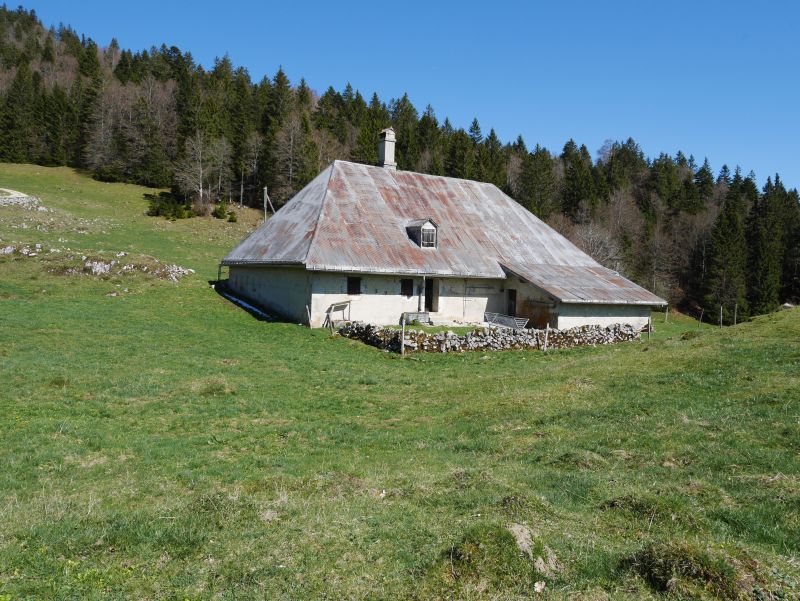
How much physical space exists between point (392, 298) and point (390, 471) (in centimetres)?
1845

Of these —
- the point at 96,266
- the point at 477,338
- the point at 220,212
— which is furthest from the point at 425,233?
the point at 220,212

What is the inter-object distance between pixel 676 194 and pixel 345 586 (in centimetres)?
9718

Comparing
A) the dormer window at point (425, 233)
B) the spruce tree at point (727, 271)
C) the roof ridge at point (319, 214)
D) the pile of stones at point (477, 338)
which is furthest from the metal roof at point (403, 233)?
the spruce tree at point (727, 271)

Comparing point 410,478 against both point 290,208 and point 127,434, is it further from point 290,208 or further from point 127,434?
point 290,208

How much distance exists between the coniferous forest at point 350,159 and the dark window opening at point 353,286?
3590 cm

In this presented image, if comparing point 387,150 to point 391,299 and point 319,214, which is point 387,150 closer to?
point 319,214

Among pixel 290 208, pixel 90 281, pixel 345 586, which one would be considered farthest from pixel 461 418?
pixel 90 281

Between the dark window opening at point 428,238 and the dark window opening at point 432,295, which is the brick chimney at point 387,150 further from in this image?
the dark window opening at point 432,295

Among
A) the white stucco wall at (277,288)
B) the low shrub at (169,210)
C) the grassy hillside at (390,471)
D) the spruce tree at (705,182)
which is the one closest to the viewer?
the grassy hillside at (390,471)

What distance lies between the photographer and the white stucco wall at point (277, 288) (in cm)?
2520

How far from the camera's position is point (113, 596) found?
4.92 m

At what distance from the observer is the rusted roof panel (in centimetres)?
2694

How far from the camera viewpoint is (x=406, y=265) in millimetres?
26516

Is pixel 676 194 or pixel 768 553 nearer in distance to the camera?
pixel 768 553
